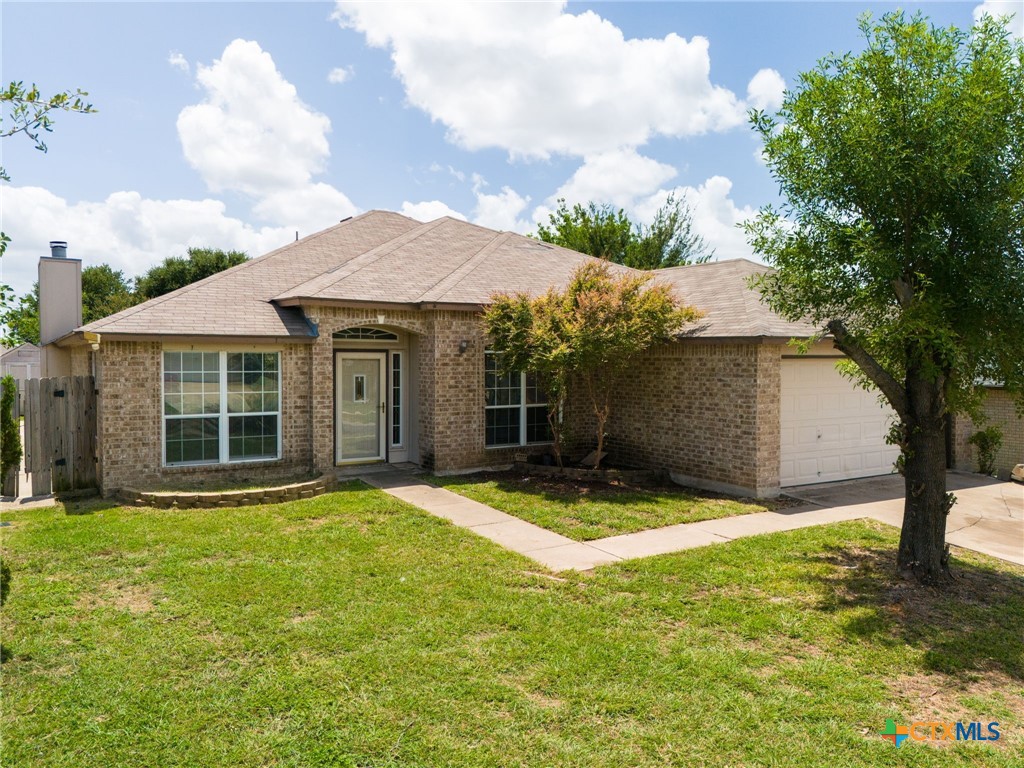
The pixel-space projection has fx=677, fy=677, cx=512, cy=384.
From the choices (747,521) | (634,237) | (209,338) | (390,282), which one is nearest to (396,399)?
(390,282)

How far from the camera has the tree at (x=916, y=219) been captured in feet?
22.1

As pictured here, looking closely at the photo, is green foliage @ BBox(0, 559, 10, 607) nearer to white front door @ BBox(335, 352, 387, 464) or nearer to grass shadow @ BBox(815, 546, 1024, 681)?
grass shadow @ BBox(815, 546, 1024, 681)

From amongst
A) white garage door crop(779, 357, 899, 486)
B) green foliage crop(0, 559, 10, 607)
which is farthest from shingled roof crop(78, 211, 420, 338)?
white garage door crop(779, 357, 899, 486)

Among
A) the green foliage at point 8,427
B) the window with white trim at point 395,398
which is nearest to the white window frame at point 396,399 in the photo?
the window with white trim at point 395,398

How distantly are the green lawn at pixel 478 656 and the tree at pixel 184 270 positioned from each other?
3307 centimetres

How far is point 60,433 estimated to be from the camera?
→ 11.5 meters

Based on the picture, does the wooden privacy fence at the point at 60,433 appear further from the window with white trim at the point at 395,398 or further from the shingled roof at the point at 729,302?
the shingled roof at the point at 729,302

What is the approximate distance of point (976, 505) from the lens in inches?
456

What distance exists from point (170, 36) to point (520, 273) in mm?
8446

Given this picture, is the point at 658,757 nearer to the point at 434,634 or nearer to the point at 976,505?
the point at 434,634

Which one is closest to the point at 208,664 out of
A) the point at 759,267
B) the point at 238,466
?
the point at 238,466

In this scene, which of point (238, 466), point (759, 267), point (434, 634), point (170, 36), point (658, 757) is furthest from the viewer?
point (759, 267)

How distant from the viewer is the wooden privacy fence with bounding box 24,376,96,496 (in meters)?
11.3

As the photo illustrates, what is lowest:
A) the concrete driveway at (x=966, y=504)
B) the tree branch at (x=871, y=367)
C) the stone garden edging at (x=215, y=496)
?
the concrete driveway at (x=966, y=504)
